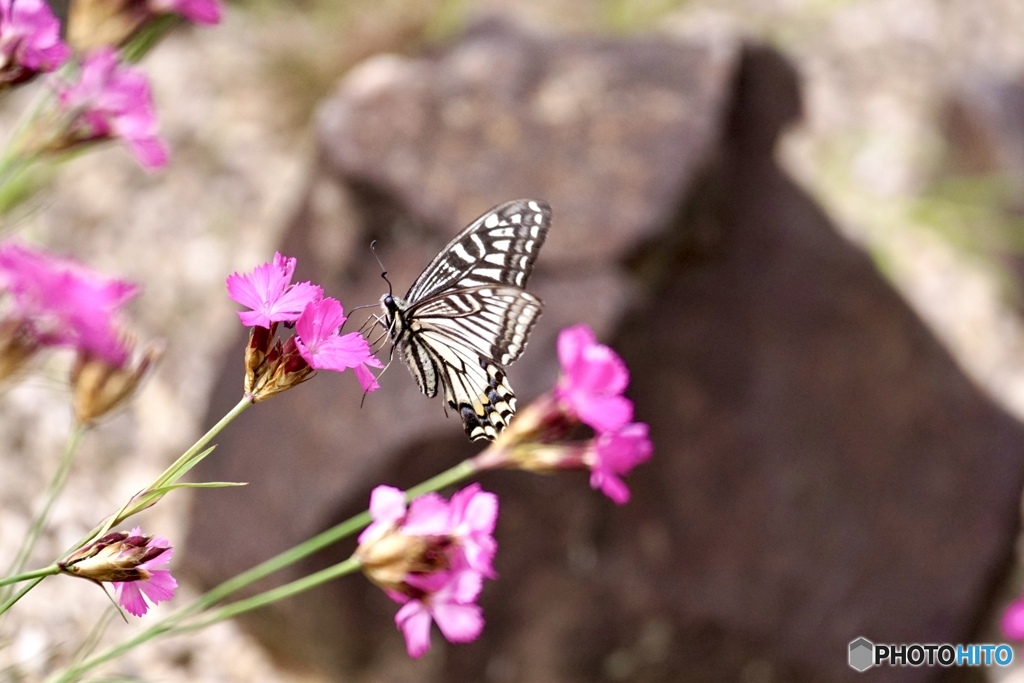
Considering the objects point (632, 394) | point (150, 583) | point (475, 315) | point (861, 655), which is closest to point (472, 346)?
point (475, 315)

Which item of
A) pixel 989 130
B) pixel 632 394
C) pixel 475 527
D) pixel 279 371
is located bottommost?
pixel 989 130

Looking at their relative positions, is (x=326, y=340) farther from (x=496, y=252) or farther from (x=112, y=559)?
(x=496, y=252)

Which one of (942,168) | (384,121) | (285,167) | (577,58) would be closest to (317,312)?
(384,121)

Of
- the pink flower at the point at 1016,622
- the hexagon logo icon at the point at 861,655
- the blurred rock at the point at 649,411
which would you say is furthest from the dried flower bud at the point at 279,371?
the hexagon logo icon at the point at 861,655

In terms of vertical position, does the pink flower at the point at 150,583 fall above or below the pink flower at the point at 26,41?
below

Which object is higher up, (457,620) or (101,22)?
(101,22)

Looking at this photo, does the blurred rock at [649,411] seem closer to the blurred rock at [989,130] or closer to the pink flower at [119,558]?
the pink flower at [119,558]
